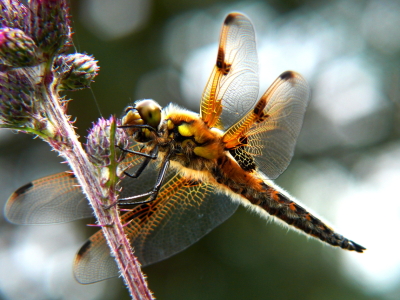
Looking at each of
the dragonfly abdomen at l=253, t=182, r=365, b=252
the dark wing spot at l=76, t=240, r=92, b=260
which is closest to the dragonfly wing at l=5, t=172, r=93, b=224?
the dark wing spot at l=76, t=240, r=92, b=260

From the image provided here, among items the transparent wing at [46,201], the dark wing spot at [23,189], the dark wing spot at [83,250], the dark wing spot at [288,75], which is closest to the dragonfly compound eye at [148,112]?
the transparent wing at [46,201]

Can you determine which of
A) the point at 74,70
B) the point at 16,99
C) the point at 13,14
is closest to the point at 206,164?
the point at 74,70

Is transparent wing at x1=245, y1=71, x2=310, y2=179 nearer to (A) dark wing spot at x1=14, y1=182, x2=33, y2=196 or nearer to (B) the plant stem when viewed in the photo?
(B) the plant stem

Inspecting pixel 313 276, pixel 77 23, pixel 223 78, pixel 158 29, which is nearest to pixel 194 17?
pixel 158 29

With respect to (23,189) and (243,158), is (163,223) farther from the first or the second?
(23,189)

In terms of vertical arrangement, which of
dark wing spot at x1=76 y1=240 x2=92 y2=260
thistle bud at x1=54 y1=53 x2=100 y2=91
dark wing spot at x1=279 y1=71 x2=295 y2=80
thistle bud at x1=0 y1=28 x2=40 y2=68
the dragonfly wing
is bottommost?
dark wing spot at x1=76 y1=240 x2=92 y2=260
